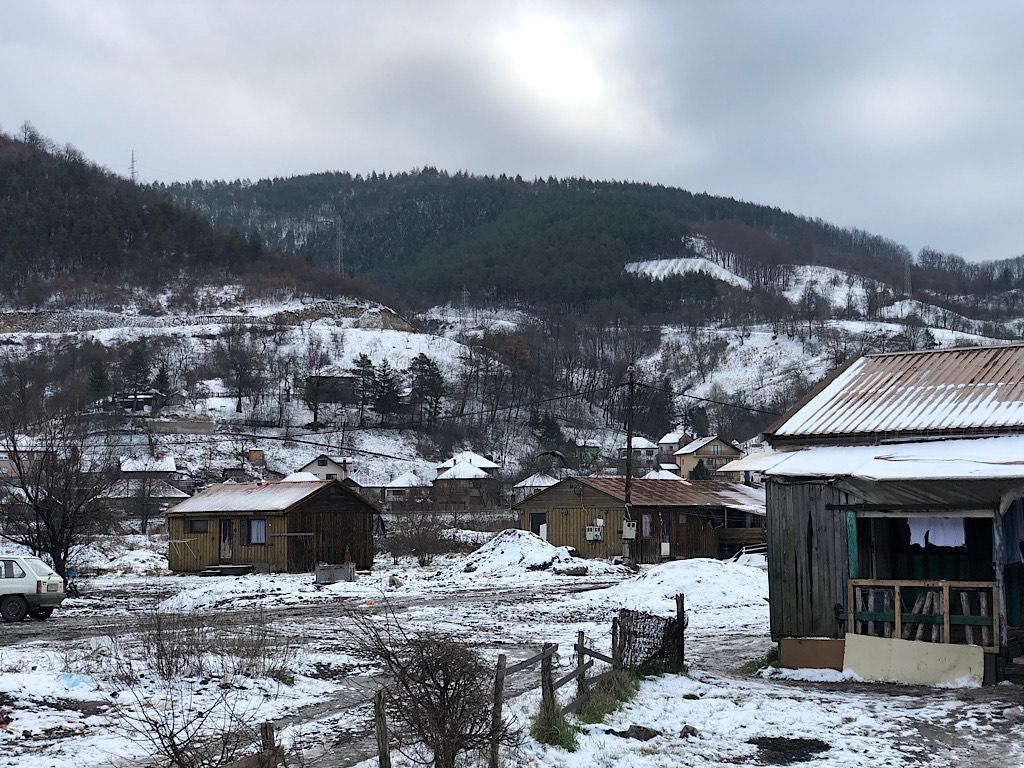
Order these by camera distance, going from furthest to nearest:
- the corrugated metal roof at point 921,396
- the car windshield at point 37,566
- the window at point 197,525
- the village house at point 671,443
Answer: the village house at point 671,443 → the window at point 197,525 → the car windshield at point 37,566 → the corrugated metal roof at point 921,396

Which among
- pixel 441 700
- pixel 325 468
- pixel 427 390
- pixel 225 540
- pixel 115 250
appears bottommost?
pixel 225 540

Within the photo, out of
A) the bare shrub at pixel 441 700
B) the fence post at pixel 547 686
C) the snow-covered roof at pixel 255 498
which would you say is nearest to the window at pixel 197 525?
the snow-covered roof at pixel 255 498

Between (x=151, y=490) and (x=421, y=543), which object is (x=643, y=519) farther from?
(x=151, y=490)

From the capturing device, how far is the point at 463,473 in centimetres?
8781

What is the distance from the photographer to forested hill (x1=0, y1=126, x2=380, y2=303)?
166m

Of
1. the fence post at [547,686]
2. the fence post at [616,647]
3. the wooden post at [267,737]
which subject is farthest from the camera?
the fence post at [616,647]

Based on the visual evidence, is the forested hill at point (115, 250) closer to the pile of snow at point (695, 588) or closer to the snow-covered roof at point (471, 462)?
the snow-covered roof at point (471, 462)

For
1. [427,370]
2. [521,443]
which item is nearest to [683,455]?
[521,443]

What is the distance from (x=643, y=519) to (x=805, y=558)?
102ft

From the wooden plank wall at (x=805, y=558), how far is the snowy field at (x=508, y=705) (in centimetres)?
107

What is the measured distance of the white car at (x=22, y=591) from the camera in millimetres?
24547

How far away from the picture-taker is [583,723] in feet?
40.2

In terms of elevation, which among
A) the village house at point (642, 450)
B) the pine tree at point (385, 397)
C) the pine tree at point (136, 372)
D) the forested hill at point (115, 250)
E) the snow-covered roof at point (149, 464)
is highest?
the forested hill at point (115, 250)

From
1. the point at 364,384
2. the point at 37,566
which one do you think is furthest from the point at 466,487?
the point at 37,566
